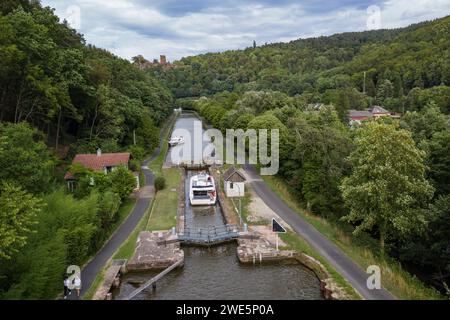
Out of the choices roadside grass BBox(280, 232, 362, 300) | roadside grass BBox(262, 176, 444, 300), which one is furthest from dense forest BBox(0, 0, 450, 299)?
roadside grass BBox(280, 232, 362, 300)

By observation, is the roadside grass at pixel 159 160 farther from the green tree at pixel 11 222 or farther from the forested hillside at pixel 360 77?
the forested hillside at pixel 360 77

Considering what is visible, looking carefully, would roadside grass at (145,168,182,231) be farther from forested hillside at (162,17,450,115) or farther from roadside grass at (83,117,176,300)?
forested hillside at (162,17,450,115)

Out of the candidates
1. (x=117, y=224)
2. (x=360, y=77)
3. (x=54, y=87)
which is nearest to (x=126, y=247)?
(x=117, y=224)

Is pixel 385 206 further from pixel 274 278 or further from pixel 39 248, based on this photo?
pixel 39 248

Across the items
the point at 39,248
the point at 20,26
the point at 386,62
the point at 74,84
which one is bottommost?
the point at 39,248

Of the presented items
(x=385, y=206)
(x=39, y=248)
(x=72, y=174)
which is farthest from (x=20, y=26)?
(x=385, y=206)

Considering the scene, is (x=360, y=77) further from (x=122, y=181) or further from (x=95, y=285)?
(x=95, y=285)

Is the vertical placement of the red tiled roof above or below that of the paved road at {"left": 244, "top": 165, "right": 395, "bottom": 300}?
above
